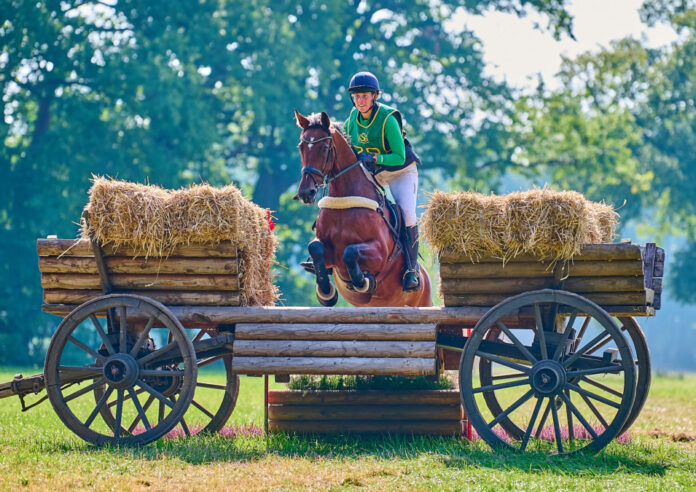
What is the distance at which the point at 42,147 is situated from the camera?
25.7 m

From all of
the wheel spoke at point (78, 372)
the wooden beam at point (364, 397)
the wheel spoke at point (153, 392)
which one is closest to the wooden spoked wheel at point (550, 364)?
the wooden beam at point (364, 397)

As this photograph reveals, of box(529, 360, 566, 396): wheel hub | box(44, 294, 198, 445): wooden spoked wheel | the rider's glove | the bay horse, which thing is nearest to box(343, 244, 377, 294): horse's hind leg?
the bay horse

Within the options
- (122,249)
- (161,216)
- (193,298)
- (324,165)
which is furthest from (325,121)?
(122,249)

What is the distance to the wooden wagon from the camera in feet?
24.2

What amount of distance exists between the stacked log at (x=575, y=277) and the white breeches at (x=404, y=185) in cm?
193

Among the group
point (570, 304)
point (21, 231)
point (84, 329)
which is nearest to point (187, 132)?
point (21, 231)

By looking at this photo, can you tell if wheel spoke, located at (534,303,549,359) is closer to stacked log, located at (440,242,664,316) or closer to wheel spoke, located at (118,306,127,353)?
stacked log, located at (440,242,664,316)

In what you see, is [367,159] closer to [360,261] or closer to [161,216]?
[360,261]

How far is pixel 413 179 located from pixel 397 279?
1.12 m

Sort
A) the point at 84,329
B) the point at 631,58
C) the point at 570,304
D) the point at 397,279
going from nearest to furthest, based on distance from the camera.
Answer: the point at 570,304
the point at 397,279
the point at 84,329
the point at 631,58

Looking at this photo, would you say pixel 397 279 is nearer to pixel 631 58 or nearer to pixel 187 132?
pixel 187 132

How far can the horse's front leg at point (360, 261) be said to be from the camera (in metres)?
8.68

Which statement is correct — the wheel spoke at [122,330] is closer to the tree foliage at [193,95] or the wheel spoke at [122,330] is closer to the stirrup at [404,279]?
Answer: the stirrup at [404,279]

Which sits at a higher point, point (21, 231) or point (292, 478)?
point (21, 231)
